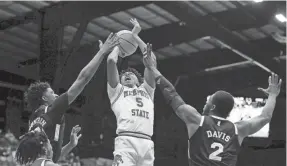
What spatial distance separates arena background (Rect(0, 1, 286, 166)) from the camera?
1755 centimetres

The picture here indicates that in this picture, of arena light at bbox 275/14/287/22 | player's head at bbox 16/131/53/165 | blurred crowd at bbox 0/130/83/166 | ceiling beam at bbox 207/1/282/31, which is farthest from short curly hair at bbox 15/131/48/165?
blurred crowd at bbox 0/130/83/166

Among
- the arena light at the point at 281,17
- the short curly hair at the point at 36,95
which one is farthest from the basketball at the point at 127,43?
the arena light at the point at 281,17

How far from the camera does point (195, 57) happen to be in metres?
24.8

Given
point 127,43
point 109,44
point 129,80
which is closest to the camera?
point 109,44

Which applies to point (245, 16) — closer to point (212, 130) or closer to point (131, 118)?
point (131, 118)

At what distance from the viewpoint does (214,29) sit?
64.5 ft

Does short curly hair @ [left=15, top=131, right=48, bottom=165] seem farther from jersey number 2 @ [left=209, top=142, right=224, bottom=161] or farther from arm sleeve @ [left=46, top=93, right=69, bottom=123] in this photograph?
jersey number 2 @ [left=209, top=142, right=224, bottom=161]

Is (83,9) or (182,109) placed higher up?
(83,9)

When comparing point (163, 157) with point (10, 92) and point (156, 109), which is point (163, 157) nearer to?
point (156, 109)

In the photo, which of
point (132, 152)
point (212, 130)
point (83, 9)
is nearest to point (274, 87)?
point (212, 130)

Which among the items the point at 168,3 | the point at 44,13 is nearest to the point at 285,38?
the point at 168,3

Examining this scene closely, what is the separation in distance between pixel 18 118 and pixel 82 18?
753 cm

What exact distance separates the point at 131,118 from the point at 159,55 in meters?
17.5

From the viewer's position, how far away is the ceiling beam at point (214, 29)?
1811 centimetres
